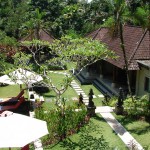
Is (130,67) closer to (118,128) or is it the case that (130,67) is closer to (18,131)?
(118,128)

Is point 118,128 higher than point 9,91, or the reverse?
point 118,128

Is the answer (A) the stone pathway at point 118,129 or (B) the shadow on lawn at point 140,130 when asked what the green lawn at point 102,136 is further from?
(A) the stone pathway at point 118,129

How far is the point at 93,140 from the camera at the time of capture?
45.0 feet

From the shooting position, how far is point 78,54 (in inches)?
595

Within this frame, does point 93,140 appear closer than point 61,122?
Yes

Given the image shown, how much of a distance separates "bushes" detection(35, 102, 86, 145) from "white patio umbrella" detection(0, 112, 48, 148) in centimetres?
344

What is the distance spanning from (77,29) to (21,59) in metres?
30.4

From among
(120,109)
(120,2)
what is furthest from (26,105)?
(120,2)

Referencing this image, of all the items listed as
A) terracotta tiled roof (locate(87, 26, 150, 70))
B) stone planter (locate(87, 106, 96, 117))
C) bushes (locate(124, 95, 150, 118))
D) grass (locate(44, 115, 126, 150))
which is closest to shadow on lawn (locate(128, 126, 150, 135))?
grass (locate(44, 115, 126, 150))

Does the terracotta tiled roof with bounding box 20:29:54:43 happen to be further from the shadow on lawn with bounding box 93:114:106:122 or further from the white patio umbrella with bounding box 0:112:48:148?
the white patio umbrella with bounding box 0:112:48:148

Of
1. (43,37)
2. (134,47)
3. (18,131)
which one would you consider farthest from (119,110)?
(43,37)

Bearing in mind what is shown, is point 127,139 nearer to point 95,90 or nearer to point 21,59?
point 21,59

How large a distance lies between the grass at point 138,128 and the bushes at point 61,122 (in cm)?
243

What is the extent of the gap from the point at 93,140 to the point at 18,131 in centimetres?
517
